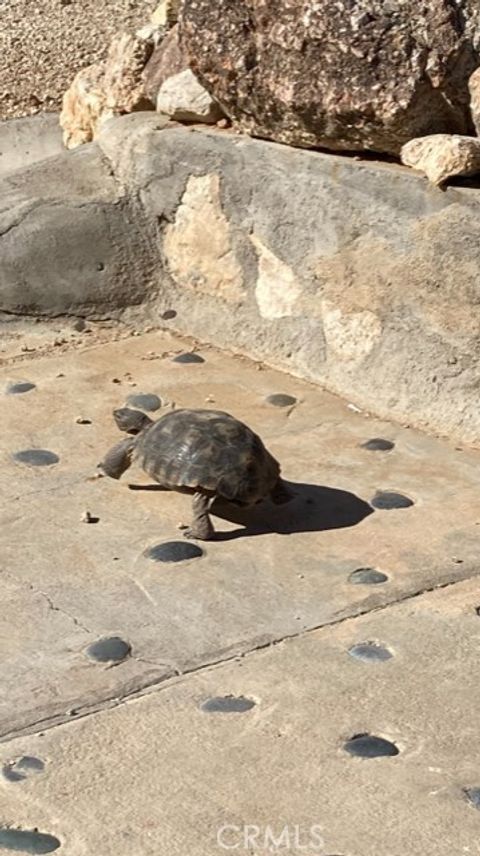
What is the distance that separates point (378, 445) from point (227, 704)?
1.90 metres

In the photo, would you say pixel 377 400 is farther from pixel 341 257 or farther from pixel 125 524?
pixel 125 524

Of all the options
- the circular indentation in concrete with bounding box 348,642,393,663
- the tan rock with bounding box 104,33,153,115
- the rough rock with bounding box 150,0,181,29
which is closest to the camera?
the circular indentation in concrete with bounding box 348,642,393,663

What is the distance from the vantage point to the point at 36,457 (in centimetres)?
581

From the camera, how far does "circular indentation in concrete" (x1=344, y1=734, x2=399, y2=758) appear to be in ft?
13.0

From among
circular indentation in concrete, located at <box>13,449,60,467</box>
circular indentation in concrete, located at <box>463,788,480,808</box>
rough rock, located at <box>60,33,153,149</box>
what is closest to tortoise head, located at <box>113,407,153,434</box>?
circular indentation in concrete, located at <box>13,449,60,467</box>

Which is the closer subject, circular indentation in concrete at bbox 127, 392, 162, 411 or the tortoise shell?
the tortoise shell

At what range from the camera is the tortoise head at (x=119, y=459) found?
5.55 metres

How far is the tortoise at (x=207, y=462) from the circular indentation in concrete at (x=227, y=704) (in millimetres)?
1009

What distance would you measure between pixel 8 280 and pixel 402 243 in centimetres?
184

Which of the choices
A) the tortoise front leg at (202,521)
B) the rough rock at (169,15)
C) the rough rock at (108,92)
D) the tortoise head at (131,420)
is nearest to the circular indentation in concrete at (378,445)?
the tortoise head at (131,420)

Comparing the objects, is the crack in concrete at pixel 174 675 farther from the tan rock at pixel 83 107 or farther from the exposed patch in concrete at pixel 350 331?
the tan rock at pixel 83 107

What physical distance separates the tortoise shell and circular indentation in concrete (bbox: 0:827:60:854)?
1678 mm

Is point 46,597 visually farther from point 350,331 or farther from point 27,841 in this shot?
point 350,331

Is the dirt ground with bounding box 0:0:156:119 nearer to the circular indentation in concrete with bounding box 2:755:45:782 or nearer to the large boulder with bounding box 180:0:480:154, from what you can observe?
the large boulder with bounding box 180:0:480:154
